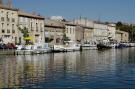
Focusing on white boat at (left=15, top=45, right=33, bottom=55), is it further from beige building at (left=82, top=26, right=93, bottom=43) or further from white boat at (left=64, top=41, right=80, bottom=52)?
beige building at (left=82, top=26, right=93, bottom=43)

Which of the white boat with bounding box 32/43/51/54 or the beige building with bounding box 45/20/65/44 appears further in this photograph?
the beige building with bounding box 45/20/65/44

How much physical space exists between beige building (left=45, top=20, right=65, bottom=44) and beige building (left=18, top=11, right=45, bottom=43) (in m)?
4.65

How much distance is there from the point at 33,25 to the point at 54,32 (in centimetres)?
1488

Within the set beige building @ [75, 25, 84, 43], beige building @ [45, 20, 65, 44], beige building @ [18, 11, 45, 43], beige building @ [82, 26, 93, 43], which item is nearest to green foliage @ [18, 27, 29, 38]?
beige building @ [18, 11, 45, 43]

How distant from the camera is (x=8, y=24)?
101062mm

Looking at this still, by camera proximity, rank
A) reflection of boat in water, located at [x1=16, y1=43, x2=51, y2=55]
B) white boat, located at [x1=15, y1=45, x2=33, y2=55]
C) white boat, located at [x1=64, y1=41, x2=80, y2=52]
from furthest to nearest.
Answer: white boat, located at [x1=64, y1=41, x2=80, y2=52] → reflection of boat in water, located at [x1=16, y1=43, x2=51, y2=55] → white boat, located at [x1=15, y1=45, x2=33, y2=55]

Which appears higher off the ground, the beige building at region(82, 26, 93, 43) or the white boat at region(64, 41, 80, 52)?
the beige building at region(82, 26, 93, 43)

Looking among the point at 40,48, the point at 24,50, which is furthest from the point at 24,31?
the point at 24,50

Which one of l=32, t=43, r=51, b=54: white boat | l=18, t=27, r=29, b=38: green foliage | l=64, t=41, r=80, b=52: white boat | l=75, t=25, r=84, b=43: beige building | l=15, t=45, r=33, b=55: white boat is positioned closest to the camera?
l=15, t=45, r=33, b=55: white boat

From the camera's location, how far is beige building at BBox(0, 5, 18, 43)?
98644 millimetres

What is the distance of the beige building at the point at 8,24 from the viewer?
98.6m

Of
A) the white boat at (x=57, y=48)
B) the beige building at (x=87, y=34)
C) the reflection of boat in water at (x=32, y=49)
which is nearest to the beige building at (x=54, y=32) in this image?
the white boat at (x=57, y=48)

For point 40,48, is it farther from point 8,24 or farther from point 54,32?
point 54,32

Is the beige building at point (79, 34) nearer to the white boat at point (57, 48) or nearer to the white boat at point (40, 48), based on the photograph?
the white boat at point (57, 48)
